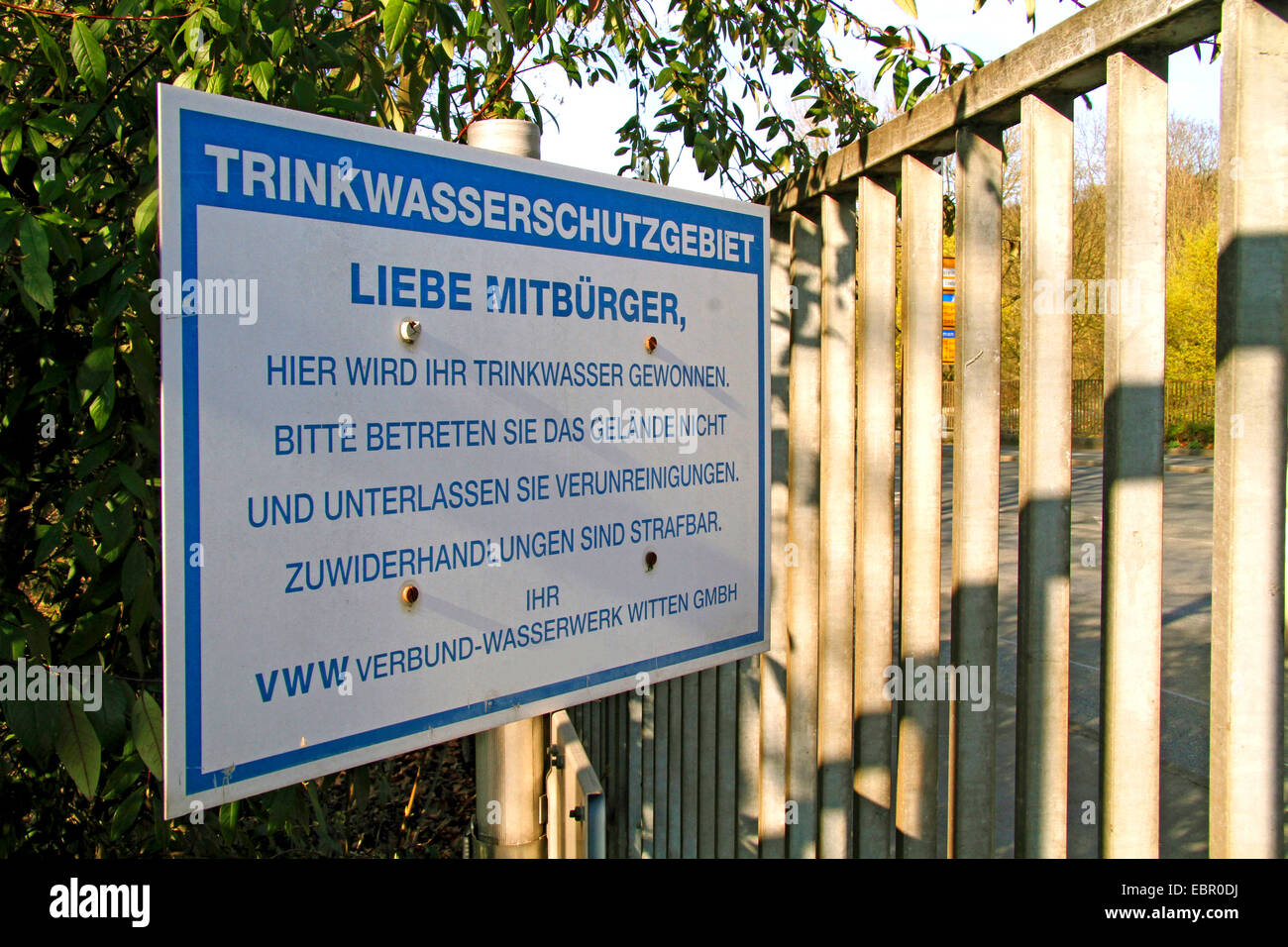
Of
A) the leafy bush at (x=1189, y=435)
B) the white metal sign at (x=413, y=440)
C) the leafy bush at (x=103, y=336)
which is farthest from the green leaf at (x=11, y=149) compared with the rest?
the leafy bush at (x=1189, y=435)

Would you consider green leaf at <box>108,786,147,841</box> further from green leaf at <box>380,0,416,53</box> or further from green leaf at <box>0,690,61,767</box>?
green leaf at <box>380,0,416,53</box>

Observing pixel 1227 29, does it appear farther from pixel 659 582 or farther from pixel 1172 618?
pixel 1172 618

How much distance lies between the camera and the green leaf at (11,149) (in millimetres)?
1799

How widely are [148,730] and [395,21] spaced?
120cm

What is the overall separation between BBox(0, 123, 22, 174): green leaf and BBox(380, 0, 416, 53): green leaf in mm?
680

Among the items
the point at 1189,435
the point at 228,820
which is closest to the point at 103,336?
the point at 228,820

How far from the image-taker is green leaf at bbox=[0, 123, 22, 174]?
1.80 meters

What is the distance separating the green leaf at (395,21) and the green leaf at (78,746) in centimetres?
115

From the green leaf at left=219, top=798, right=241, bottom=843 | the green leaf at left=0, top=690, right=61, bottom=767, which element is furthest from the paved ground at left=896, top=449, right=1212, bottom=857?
the green leaf at left=0, top=690, right=61, bottom=767

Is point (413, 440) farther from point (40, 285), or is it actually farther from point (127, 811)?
point (127, 811)

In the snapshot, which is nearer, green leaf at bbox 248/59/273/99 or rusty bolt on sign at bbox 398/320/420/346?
rusty bolt on sign at bbox 398/320/420/346
